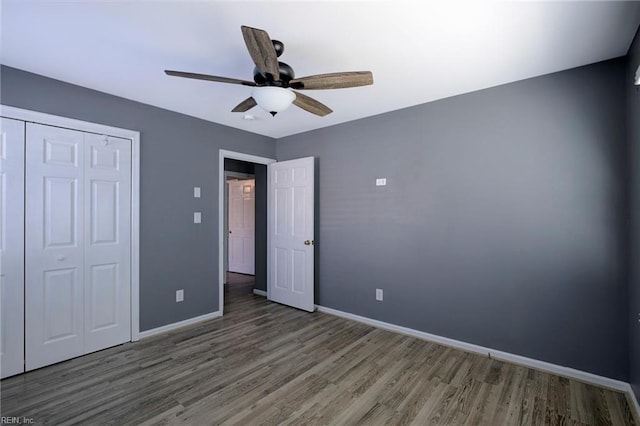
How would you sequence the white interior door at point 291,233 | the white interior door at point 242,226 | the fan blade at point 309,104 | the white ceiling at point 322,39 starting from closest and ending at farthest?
the white ceiling at point 322,39 < the fan blade at point 309,104 < the white interior door at point 291,233 < the white interior door at point 242,226

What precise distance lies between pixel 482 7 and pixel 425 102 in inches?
59.4

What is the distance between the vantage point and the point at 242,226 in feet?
22.2

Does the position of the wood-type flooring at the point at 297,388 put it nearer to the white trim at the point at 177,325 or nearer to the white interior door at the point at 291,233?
the white trim at the point at 177,325

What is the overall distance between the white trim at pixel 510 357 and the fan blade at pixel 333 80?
2.62 meters

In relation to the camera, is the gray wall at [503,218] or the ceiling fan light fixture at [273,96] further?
the gray wall at [503,218]

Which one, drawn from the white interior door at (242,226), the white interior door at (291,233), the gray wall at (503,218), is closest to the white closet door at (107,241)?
the white interior door at (291,233)

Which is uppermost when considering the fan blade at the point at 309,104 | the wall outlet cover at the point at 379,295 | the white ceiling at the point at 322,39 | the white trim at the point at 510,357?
the white ceiling at the point at 322,39

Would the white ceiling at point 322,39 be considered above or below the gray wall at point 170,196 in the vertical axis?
above

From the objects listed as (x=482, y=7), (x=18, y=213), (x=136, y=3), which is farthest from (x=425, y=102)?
(x=18, y=213)

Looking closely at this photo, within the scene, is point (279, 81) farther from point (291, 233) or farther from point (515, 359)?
point (515, 359)

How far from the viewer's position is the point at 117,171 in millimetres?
3012

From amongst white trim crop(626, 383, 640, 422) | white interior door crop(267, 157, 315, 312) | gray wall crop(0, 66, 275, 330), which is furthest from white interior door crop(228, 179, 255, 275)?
white trim crop(626, 383, 640, 422)

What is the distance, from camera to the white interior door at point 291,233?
4.04m

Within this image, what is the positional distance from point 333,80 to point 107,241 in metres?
2.67
